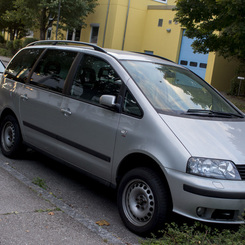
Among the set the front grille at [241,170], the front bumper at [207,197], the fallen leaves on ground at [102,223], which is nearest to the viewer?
the front bumper at [207,197]

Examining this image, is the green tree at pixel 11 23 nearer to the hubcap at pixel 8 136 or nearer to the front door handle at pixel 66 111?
the hubcap at pixel 8 136

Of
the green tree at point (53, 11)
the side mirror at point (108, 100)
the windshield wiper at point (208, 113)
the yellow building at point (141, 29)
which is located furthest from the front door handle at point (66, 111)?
the green tree at point (53, 11)

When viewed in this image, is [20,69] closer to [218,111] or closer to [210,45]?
[218,111]

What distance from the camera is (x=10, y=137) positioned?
6406mm

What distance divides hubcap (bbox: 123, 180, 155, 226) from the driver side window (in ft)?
3.62

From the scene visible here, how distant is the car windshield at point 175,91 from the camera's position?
447cm

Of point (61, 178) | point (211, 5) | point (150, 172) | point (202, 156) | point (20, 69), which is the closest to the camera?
point (202, 156)

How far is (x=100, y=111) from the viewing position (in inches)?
184

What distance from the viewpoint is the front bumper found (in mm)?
3643

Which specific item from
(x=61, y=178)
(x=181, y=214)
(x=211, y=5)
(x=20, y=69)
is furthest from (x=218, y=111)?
(x=211, y=5)

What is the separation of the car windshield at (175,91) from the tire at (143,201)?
2.40 feet

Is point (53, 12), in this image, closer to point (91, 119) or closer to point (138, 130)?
point (91, 119)

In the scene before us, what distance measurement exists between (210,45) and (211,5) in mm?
3180

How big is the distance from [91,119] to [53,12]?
92.4 feet
